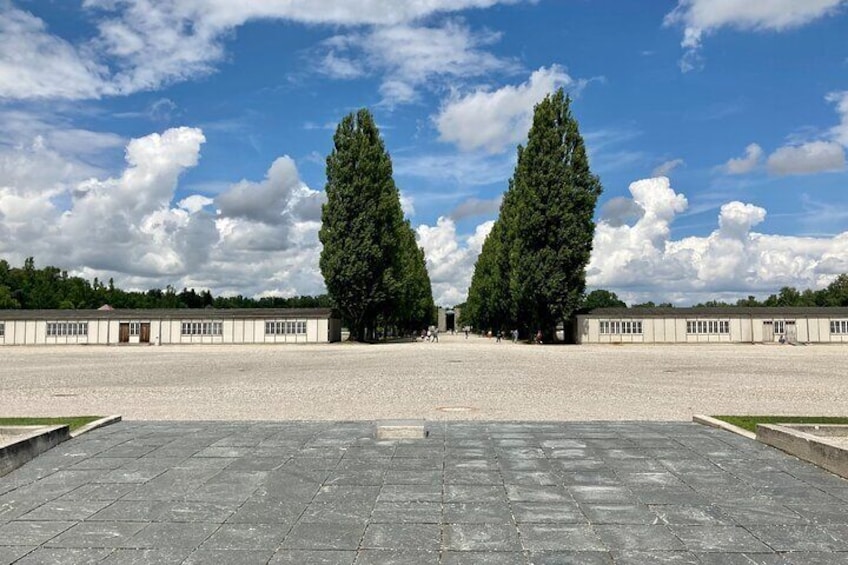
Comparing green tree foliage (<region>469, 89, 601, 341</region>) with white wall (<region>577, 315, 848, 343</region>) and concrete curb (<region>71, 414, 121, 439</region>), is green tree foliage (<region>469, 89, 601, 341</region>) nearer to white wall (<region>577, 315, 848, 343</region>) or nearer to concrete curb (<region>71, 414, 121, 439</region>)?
white wall (<region>577, 315, 848, 343</region>)

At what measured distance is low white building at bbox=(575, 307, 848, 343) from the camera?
54312 millimetres

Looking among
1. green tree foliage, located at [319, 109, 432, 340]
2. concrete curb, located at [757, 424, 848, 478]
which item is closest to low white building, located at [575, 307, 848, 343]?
green tree foliage, located at [319, 109, 432, 340]

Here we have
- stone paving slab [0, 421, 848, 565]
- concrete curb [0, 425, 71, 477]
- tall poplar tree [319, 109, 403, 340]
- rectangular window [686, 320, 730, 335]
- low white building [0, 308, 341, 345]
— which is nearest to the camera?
stone paving slab [0, 421, 848, 565]

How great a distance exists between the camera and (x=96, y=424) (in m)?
9.91

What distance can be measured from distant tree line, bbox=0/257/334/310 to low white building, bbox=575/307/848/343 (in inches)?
1368

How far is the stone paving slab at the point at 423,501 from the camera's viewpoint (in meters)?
4.75

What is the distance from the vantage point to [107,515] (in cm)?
561

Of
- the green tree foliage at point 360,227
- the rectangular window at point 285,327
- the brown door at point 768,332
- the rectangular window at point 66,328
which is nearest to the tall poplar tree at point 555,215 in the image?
the green tree foliage at point 360,227

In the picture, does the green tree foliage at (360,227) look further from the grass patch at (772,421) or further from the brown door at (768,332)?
the grass patch at (772,421)

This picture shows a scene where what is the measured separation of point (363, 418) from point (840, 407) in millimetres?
9476

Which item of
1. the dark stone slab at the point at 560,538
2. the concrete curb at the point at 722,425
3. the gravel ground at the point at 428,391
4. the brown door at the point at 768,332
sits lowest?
the gravel ground at the point at 428,391

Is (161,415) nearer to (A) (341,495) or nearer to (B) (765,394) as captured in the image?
(A) (341,495)

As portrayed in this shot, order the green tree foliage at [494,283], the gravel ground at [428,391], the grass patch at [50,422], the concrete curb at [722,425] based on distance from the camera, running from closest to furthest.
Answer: the concrete curb at [722,425] < the grass patch at [50,422] < the gravel ground at [428,391] < the green tree foliage at [494,283]

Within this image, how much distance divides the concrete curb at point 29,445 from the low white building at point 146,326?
46457 mm
